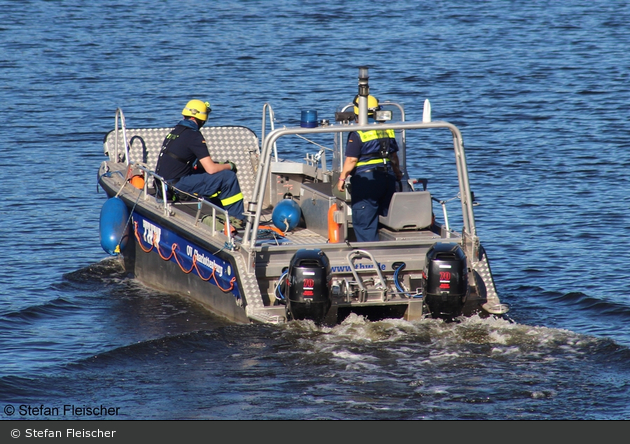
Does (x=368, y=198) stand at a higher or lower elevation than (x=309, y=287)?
higher

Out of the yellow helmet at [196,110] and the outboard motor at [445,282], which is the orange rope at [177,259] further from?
the outboard motor at [445,282]

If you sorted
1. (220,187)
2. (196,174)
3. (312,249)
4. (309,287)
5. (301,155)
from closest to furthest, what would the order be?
(309,287) < (312,249) < (220,187) < (196,174) < (301,155)

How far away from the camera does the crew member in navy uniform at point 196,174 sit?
10.1 meters

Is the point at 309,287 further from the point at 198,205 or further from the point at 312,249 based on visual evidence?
the point at 198,205

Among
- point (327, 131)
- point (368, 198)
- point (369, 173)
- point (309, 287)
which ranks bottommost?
point (309, 287)

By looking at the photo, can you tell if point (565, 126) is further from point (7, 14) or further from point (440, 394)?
point (7, 14)

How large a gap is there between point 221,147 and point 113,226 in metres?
2.30

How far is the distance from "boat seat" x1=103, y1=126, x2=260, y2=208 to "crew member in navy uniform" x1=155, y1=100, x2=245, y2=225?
162 centimetres

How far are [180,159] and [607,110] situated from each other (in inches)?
438

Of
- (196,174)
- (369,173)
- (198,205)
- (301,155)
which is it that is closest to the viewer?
(369,173)

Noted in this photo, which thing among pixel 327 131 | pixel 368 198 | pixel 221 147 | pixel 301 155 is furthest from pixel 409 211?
pixel 301 155

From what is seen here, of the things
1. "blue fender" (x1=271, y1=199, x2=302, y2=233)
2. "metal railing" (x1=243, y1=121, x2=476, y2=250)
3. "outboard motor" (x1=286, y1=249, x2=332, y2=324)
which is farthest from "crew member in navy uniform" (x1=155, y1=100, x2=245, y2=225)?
"outboard motor" (x1=286, y1=249, x2=332, y2=324)

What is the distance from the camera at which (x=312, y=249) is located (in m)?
8.29

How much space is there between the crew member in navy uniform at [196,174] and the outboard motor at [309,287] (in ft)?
6.92
